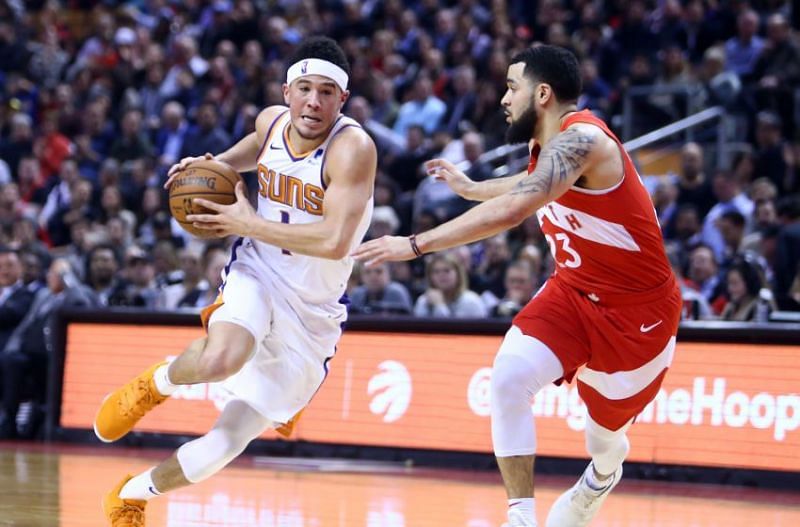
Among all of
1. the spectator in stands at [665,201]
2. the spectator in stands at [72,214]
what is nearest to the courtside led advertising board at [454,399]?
the spectator in stands at [665,201]

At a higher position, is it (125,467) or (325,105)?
(325,105)

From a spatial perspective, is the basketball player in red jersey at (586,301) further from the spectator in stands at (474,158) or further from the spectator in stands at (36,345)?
the spectator in stands at (474,158)

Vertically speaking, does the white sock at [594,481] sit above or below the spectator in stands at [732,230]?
below

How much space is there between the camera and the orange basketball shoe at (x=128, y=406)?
5.74m

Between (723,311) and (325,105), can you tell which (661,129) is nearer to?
(723,311)

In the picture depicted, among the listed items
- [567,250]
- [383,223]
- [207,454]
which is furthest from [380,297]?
[207,454]

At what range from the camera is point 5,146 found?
16406mm

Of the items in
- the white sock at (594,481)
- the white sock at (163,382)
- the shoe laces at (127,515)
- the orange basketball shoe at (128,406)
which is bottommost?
the shoe laces at (127,515)

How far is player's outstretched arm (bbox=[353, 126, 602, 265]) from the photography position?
4.96 m

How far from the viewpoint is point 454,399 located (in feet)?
31.7

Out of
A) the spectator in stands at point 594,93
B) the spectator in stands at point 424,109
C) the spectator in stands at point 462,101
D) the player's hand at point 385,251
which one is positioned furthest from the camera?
the spectator in stands at point 424,109

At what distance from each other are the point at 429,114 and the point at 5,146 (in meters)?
5.72

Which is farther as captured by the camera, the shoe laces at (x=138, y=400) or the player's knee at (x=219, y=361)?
the shoe laces at (x=138, y=400)

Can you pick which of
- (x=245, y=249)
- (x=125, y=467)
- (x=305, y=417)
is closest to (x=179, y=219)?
(x=245, y=249)
